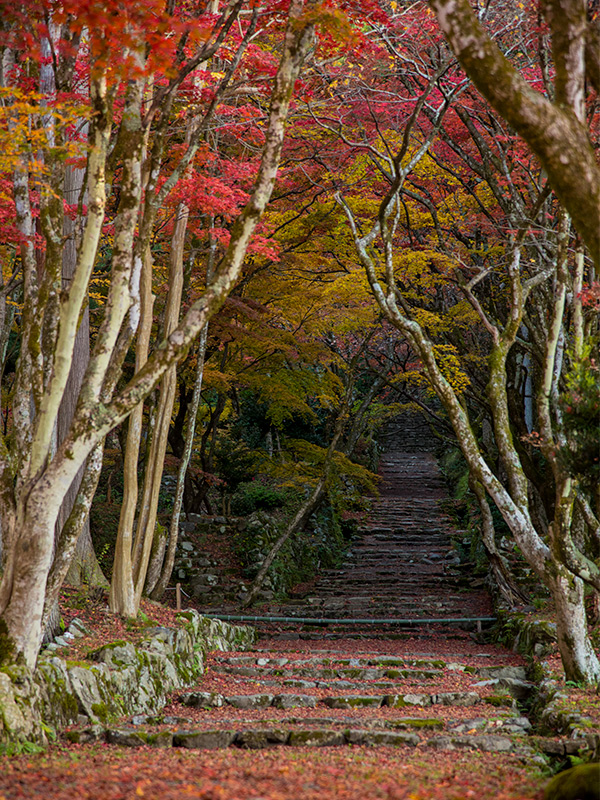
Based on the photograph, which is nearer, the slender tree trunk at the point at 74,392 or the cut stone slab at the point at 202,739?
the cut stone slab at the point at 202,739

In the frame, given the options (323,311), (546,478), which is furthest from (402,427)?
(546,478)

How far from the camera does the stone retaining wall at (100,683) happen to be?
14.5ft

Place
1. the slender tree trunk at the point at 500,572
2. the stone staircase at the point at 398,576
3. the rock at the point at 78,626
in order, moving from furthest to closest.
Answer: the stone staircase at the point at 398,576 → the slender tree trunk at the point at 500,572 → the rock at the point at 78,626

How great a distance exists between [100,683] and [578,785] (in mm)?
3886

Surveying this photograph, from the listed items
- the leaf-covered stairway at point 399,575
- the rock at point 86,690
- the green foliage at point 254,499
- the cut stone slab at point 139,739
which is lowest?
the leaf-covered stairway at point 399,575

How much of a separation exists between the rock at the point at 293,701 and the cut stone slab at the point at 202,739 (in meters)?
1.62

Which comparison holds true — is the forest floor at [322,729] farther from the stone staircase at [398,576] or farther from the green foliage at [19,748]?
the stone staircase at [398,576]

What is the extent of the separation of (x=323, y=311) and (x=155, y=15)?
9.20 metres

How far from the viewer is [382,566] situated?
53.2ft

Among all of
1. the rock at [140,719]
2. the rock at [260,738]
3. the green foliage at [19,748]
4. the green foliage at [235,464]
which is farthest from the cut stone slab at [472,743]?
the green foliage at [235,464]

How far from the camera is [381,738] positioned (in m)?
5.12

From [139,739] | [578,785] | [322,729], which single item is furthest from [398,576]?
[578,785]

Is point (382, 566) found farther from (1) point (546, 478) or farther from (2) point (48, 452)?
(2) point (48, 452)

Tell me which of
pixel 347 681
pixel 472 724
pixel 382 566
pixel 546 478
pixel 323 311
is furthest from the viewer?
pixel 382 566
